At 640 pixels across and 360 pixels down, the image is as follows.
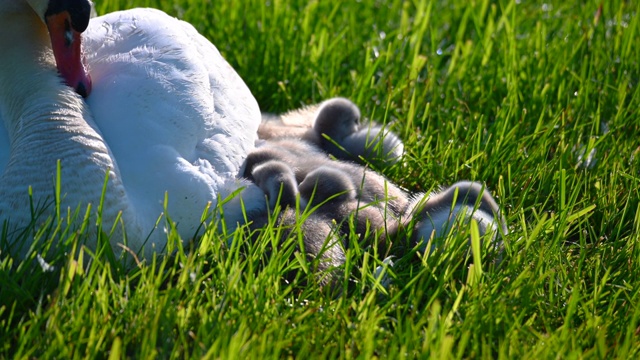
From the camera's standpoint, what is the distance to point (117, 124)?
3.89 metres

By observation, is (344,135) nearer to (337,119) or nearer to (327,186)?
(337,119)

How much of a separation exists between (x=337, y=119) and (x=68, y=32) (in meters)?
1.47

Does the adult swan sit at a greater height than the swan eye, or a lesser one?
lesser

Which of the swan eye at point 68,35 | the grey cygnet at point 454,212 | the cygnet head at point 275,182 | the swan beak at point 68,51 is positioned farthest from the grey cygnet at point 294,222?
the swan eye at point 68,35

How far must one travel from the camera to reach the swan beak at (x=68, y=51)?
12.9ft

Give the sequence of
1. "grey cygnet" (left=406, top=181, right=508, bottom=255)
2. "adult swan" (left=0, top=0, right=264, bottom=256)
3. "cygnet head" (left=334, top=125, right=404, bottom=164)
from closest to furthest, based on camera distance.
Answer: "adult swan" (left=0, top=0, right=264, bottom=256), "grey cygnet" (left=406, top=181, right=508, bottom=255), "cygnet head" (left=334, top=125, right=404, bottom=164)

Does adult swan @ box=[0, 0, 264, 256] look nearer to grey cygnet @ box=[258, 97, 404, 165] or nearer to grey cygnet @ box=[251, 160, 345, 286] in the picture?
grey cygnet @ box=[251, 160, 345, 286]

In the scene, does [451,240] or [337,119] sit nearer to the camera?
[451,240]

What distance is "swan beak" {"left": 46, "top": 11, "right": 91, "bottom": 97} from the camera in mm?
3924

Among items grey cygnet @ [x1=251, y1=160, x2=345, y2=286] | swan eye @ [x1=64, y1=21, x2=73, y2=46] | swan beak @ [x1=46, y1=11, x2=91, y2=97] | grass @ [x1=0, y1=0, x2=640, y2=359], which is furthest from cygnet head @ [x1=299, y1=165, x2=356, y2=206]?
swan eye @ [x1=64, y1=21, x2=73, y2=46]

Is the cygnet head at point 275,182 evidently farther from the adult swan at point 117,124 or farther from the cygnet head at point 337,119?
the cygnet head at point 337,119

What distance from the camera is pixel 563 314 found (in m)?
3.53

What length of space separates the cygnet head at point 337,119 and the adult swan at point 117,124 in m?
0.51

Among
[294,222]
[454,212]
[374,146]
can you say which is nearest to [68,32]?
[294,222]
